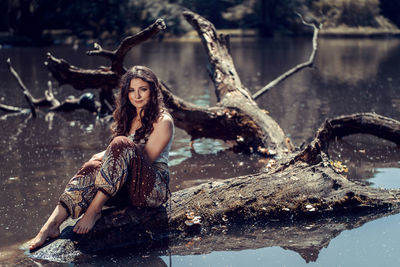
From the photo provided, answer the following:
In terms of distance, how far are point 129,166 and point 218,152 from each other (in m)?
4.22

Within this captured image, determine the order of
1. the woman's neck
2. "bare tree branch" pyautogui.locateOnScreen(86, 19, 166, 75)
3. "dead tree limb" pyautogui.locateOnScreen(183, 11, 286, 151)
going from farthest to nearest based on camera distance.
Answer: "dead tree limb" pyautogui.locateOnScreen(183, 11, 286, 151) < "bare tree branch" pyautogui.locateOnScreen(86, 19, 166, 75) < the woman's neck

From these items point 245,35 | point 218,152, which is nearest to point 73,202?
point 218,152

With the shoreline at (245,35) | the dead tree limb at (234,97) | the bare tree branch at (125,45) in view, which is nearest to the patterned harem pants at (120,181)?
the bare tree branch at (125,45)

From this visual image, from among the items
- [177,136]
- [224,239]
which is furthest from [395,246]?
[177,136]

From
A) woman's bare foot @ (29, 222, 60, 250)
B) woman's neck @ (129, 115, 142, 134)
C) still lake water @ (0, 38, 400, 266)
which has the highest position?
woman's neck @ (129, 115, 142, 134)

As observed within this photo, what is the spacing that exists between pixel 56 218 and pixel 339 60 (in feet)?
71.1

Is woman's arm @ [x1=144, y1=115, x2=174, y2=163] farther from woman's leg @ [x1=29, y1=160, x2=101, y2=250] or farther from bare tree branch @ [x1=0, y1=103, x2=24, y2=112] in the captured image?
bare tree branch @ [x1=0, y1=103, x2=24, y2=112]

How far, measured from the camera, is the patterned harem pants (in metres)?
4.60

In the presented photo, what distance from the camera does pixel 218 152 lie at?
8.82 m

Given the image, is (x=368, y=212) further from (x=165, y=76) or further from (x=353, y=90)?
(x=165, y=76)

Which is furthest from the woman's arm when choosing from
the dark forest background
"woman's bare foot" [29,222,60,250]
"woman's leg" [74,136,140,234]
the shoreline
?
the shoreline

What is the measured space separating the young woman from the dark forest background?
28.9 metres

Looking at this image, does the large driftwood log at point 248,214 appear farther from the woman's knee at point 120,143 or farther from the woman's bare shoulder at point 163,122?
the woman's bare shoulder at point 163,122

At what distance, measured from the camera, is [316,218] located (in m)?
5.50
